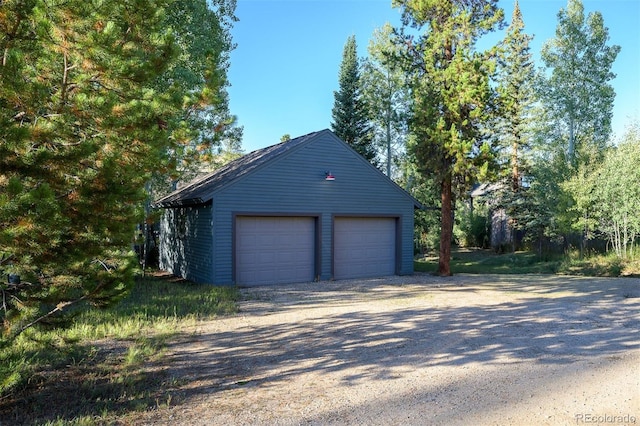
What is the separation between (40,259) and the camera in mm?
3531

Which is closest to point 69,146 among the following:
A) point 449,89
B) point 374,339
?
point 374,339

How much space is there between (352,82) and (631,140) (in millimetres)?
15006

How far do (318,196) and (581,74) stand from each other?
18.6 m

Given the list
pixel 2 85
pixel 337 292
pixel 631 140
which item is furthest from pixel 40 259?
pixel 631 140

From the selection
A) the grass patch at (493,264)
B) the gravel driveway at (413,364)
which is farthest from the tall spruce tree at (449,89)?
the gravel driveway at (413,364)

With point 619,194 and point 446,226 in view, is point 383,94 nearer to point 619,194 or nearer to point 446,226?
point 446,226

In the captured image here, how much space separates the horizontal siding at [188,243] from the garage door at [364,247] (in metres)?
3.91

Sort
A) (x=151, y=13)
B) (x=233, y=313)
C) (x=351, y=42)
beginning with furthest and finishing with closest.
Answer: (x=351, y=42)
(x=233, y=313)
(x=151, y=13)

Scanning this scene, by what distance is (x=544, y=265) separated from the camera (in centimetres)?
1670

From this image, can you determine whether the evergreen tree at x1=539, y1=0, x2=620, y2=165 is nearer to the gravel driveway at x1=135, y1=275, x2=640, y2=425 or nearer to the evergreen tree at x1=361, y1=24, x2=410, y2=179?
the evergreen tree at x1=361, y1=24, x2=410, y2=179

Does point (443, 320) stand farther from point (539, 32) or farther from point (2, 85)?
point (539, 32)

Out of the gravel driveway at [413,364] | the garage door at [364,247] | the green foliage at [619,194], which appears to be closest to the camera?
the gravel driveway at [413,364]

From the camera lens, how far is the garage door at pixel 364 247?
13.1 metres

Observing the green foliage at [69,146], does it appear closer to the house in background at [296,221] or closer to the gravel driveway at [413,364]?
the gravel driveway at [413,364]
